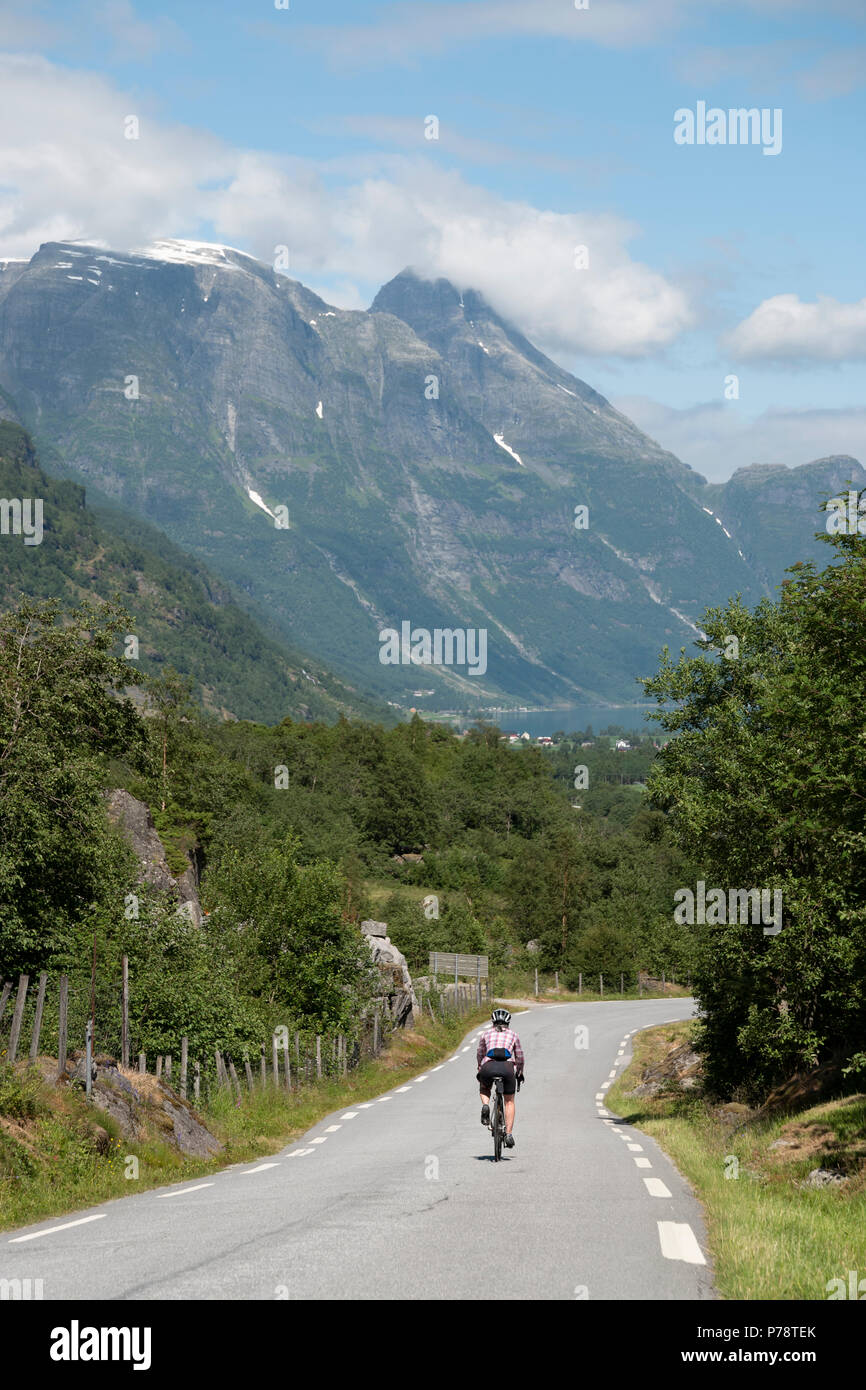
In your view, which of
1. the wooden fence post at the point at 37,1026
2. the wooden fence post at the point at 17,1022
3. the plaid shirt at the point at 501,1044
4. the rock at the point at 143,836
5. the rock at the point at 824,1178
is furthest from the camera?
the rock at the point at 143,836

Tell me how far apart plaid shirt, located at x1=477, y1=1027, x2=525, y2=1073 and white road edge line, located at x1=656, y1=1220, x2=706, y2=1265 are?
5.84 meters

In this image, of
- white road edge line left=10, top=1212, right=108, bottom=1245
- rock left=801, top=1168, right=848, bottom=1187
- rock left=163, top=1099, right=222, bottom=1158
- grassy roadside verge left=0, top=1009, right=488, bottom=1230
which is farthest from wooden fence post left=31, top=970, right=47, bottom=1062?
rock left=801, top=1168, right=848, bottom=1187

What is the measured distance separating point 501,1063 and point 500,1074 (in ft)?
0.52

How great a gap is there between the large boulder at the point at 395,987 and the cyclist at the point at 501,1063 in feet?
87.7

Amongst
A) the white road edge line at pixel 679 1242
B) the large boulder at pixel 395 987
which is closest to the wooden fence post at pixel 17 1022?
the white road edge line at pixel 679 1242

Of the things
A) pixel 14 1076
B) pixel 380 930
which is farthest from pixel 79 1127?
pixel 380 930

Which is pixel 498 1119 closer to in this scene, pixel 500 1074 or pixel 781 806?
pixel 500 1074

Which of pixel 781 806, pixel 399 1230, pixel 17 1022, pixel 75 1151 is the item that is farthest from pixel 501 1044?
pixel 399 1230

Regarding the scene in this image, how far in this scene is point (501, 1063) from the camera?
16.7 meters

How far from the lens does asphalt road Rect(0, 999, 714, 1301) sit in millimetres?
8086

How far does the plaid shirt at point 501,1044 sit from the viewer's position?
669 inches

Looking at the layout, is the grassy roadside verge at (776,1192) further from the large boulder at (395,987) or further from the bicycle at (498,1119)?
the large boulder at (395,987)
